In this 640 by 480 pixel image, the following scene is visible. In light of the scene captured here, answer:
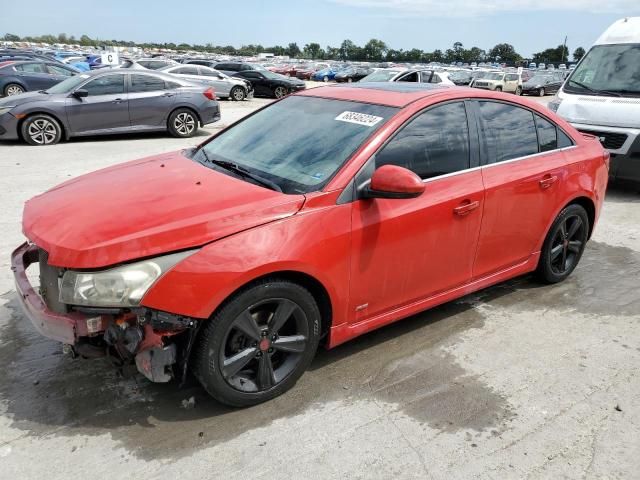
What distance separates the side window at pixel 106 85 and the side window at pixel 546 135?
31.1ft

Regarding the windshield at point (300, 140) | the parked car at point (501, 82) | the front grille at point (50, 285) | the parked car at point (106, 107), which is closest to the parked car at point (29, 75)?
the parked car at point (106, 107)

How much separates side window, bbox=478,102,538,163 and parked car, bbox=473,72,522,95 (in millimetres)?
28930

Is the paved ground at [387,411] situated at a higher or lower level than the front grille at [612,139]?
lower

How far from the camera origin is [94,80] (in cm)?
1125

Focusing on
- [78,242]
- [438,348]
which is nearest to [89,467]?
[78,242]

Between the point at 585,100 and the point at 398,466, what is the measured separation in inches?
286

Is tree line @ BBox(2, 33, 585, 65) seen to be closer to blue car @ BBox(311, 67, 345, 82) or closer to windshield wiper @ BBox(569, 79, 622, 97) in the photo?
blue car @ BBox(311, 67, 345, 82)

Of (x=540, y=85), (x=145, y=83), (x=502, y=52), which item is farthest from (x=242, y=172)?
(x=502, y=52)

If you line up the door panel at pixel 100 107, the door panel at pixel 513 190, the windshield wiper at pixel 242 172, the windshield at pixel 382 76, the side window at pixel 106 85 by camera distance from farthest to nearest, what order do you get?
the windshield at pixel 382 76 → the side window at pixel 106 85 → the door panel at pixel 100 107 → the door panel at pixel 513 190 → the windshield wiper at pixel 242 172

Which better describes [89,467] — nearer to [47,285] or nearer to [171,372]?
[171,372]

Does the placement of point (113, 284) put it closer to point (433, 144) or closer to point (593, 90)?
point (433, 144)

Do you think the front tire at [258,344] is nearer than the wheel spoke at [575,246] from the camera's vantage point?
Yes

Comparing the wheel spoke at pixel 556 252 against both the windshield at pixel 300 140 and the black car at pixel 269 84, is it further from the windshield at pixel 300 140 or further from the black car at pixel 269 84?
the black car at pixel 269 84

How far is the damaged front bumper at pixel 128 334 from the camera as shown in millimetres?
2615
